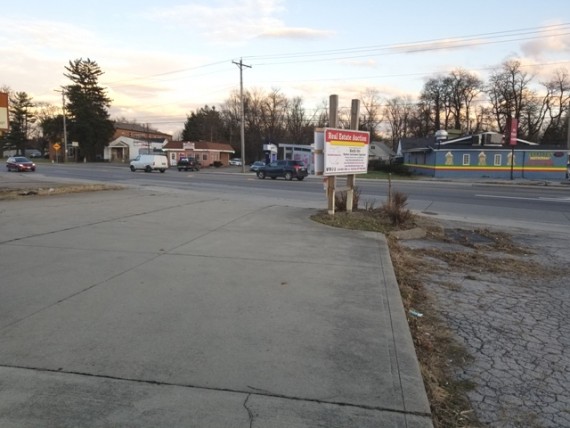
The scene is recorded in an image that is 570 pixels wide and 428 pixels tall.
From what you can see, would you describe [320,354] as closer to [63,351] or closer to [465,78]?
[63,351]

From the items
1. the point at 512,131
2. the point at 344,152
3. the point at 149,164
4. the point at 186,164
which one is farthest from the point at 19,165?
the point at 512,131

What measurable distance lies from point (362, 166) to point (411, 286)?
26.3 feet

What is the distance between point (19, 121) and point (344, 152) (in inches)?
4828

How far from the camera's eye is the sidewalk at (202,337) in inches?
115

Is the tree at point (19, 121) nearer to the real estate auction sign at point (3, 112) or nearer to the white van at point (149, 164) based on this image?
the white van at point (149, 164)

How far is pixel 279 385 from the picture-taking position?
321 cm

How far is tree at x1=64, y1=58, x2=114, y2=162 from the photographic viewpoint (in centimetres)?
9081

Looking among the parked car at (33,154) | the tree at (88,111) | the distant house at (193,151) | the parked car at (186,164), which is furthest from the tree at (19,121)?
the parked car at (186,164)

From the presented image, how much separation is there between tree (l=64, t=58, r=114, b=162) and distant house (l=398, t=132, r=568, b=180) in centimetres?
A: 6794

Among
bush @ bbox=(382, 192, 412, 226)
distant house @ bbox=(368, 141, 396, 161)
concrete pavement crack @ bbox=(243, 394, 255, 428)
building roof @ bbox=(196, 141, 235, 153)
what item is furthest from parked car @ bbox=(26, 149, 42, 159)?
concrete pavement crack @ bbox=(243, 394, 255, 428)

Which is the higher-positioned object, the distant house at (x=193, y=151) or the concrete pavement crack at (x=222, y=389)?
the distant house at (x=193, y=151)

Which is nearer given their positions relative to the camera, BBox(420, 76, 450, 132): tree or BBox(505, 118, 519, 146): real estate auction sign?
BBox(505, 118, 519, 146): real estate auction sign

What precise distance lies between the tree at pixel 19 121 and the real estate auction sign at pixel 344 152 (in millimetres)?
120210

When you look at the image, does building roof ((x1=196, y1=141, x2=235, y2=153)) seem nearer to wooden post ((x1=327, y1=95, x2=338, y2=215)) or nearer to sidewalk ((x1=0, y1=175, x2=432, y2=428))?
wooden post ((x1=327, y1=95, x2=338, y2=215))
